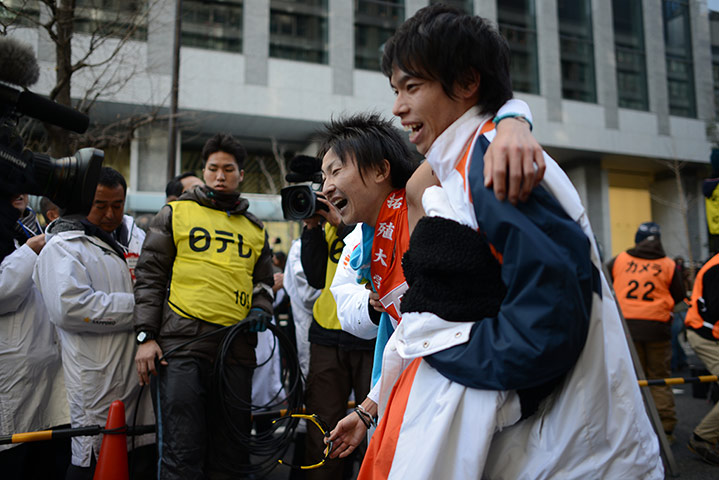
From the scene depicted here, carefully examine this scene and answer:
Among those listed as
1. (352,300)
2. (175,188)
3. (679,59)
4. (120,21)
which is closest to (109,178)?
(175,188)

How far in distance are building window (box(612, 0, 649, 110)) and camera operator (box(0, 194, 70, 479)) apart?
23842mm

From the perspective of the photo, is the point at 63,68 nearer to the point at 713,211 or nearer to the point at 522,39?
the point at 713,211

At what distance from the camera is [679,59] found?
23.5 meters

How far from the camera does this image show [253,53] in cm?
1731

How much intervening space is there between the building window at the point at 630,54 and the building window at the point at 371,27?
32.7 feet

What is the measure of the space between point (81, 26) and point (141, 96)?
329 centimetres

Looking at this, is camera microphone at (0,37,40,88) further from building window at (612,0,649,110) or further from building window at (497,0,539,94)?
building window at (612,0,649,110)

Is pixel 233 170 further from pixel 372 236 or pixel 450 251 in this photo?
pixel 450 251

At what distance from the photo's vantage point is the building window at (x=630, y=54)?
2250 centimetres

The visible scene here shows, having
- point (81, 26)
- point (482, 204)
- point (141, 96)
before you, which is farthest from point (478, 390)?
point (141, 96)

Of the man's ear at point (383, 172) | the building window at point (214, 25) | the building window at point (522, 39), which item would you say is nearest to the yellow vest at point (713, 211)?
the man's ear at point (383, 172)

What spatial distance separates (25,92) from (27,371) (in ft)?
6.73

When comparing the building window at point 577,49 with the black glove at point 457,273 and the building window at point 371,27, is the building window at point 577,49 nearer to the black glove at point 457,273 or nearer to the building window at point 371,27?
the building window at point 371,27

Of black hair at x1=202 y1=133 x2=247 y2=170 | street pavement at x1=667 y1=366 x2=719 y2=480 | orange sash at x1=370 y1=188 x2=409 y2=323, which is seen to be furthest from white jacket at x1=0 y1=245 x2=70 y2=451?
street pavement at x1=667 y1=366 x2=719 y2=480
